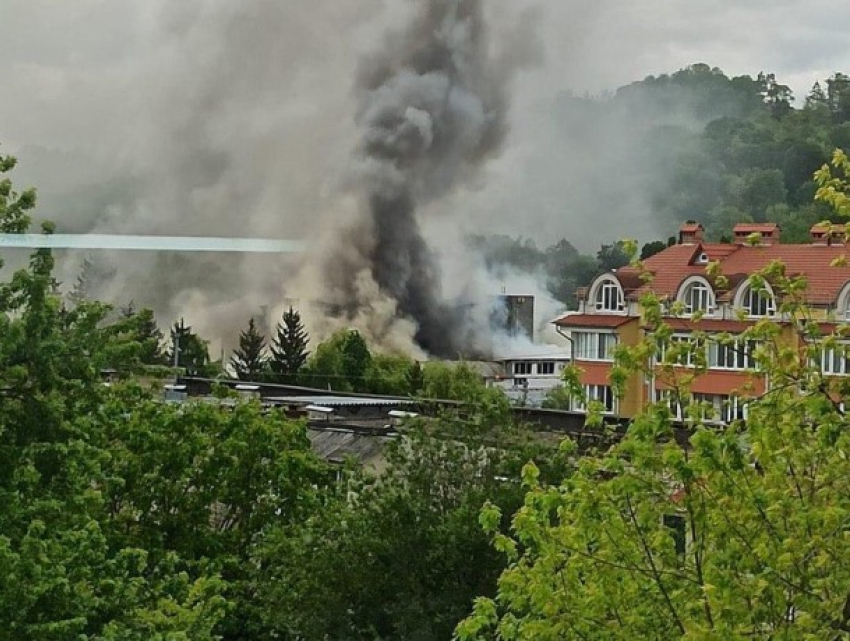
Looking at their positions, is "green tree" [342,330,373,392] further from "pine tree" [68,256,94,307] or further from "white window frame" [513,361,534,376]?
"pine tree" [68,256,94,307]

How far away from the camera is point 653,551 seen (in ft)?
8.64

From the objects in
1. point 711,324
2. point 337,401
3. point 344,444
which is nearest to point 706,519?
point 711,324

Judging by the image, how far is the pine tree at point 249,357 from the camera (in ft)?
35.1

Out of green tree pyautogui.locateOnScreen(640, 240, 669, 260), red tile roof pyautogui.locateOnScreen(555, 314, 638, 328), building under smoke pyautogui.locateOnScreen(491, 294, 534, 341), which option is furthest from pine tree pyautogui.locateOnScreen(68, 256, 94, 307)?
building under smoke pyautogui.locateOnScreen(491, 294, 534, 341)

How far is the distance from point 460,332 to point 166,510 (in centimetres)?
656

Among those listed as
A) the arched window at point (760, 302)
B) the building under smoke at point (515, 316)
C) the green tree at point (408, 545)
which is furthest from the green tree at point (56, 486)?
the building under smoke at point (515, 316)

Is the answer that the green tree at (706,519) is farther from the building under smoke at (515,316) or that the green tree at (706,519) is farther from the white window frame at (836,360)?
the building under smoke at (515,316)

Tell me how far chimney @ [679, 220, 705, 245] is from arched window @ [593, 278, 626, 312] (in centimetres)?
→ 46

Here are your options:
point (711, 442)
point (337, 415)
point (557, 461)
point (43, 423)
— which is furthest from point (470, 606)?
point (337, 415)

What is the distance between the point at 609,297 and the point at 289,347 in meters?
3.47

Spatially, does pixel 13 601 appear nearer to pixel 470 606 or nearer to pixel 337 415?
pixel 470 606

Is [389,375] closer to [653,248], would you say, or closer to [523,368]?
[523,368]

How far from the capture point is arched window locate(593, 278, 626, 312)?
8016 millimetres

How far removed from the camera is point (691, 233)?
29.2 feet
